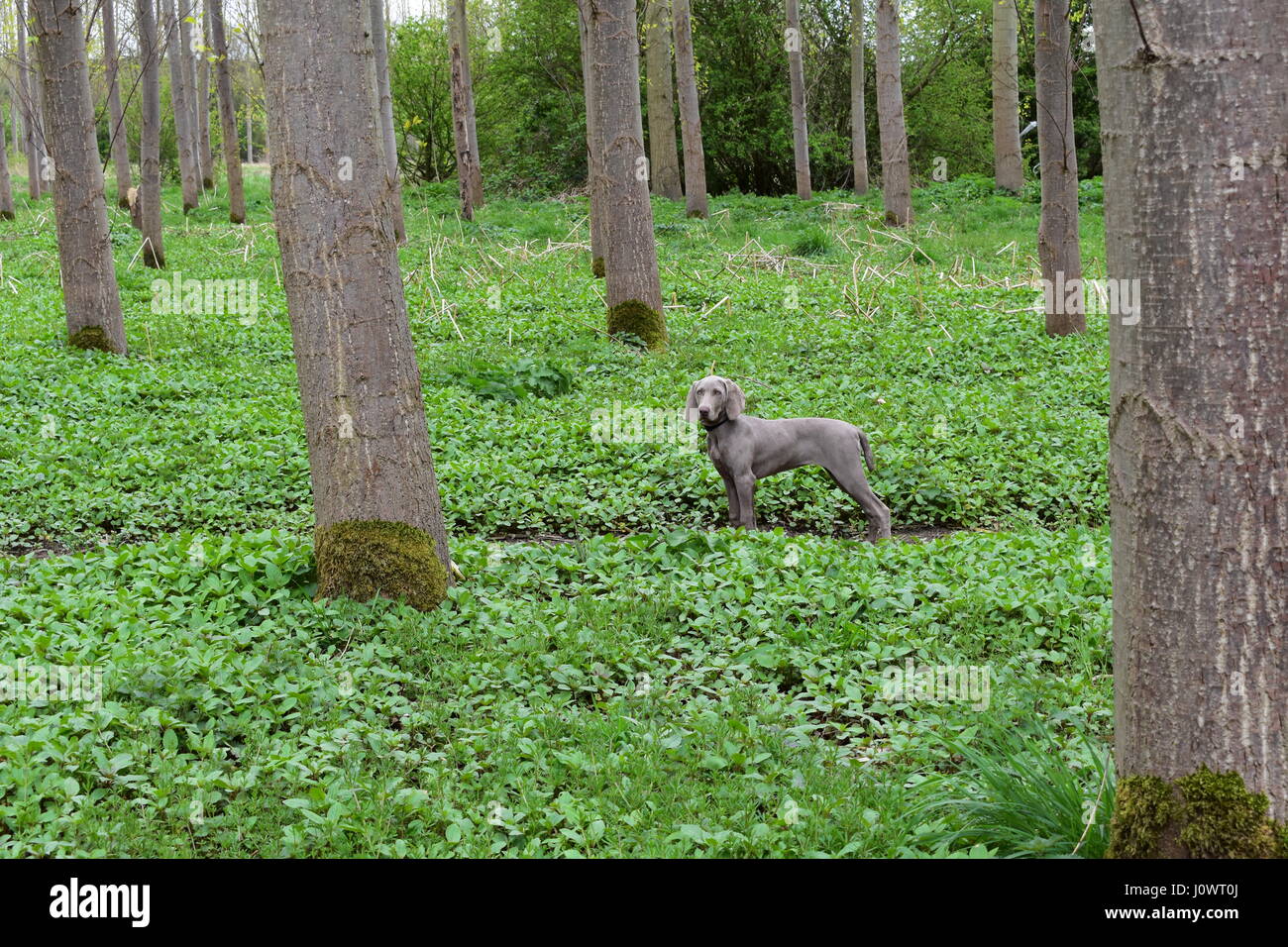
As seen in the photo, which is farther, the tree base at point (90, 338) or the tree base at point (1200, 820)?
the tree base at point (90, 338)

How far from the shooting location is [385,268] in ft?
20.2

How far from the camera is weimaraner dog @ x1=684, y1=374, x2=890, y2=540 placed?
8.23m

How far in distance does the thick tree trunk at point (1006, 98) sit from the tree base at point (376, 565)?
81.5 feet

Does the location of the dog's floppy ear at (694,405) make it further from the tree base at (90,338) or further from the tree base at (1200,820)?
the tree base at (90,338)

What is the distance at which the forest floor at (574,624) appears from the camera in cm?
414

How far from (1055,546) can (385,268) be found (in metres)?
4.51

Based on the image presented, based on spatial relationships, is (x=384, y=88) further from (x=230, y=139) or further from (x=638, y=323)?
(x=638, y=323)

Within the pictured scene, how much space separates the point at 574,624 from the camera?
19.7 feet

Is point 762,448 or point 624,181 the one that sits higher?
point 624,181

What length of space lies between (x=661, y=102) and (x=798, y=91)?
3799mm

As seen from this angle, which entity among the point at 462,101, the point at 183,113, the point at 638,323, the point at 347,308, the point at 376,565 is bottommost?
the point at 376,565

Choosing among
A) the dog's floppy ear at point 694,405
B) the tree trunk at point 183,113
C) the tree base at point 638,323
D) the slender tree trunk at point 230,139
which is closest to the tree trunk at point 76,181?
the tree base at point 638,323

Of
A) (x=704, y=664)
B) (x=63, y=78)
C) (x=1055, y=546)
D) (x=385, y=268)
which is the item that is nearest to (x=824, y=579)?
(x=704, y=664)

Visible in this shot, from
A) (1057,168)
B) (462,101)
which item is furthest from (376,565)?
(462,101)
